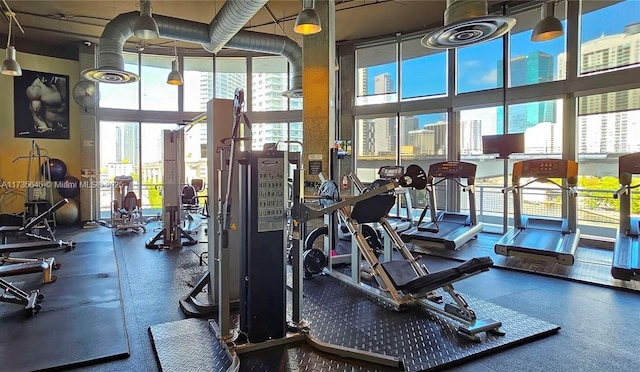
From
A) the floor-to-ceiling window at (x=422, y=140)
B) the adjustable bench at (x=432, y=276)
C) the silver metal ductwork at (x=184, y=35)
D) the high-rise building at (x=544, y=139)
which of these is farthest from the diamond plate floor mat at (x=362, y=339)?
the floor-to-ceiling window at (x=422, y=140)

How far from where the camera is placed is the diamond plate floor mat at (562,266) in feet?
15.6

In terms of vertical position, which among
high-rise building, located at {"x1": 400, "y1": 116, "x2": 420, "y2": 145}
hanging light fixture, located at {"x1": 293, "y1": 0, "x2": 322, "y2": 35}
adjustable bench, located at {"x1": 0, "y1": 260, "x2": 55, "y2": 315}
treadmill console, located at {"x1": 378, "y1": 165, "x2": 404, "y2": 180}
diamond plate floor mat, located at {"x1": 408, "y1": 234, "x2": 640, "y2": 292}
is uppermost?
hanging light fixture, located at {"x1": 293, "y1": 0, "x2": 322, "y2": 35}

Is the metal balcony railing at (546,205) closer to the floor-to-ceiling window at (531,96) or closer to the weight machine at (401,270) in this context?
the floor-to-ceiling window at (531,96)

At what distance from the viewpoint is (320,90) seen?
6527mm

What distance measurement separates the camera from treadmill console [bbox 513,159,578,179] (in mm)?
6062

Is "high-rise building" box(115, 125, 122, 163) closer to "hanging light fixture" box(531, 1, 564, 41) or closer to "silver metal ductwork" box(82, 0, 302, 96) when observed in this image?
"silver metal ductwork" box(82, 0, 302, 96)

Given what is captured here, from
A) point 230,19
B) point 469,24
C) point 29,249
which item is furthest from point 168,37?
point 469,24

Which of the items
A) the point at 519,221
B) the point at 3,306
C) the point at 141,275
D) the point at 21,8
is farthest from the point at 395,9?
the point at 3,306

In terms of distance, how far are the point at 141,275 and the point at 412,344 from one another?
12.1 feet

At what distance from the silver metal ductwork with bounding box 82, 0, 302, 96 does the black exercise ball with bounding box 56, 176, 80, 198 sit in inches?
150

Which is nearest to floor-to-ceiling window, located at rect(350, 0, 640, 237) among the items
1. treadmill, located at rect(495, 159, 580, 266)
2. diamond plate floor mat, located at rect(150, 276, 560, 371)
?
treadmill, located at rect(495, 159, 580, 266)

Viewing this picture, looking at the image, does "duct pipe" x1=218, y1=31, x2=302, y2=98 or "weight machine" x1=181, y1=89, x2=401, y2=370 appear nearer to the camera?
"weight machine" x1=181, y1=89, x2=401, y2=370

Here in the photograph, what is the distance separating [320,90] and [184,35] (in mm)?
2890

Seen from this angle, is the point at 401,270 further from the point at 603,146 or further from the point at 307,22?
the point at 603,146
